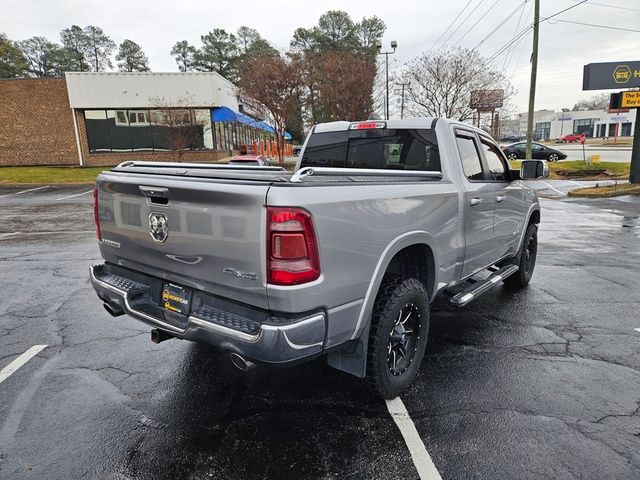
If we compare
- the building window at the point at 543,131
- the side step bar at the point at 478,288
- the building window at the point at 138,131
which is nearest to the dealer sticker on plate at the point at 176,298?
the side step bar at the point at 478,288

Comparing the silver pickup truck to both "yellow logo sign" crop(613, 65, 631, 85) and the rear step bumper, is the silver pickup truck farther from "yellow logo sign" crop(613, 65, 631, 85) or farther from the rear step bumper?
"yellow logo sign" crop(613, 65, 631, 85)

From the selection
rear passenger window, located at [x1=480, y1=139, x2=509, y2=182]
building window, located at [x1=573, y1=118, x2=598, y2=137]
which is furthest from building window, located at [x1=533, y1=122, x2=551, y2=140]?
rear passenger window, located at [x1=480, y1=139, x2=509, y2=182]

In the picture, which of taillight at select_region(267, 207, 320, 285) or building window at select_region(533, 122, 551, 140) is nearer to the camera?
taillight at select_region(267, 207, 320, 285)

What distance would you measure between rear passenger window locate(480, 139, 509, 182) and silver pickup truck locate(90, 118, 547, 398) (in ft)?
2.12

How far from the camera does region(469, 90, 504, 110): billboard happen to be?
81.8 ft

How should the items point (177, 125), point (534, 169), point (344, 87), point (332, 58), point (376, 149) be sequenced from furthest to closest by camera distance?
point (332, 58) → point (344, 87) → point (177, 125) → point (534, 169) → point (376, 149)

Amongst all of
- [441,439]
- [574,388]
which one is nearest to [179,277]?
[441,439]


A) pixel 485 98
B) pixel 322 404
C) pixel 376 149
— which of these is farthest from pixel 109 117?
pixel 322 404

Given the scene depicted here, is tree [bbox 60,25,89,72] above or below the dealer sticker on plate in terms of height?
above

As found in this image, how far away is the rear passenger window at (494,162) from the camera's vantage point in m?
4.69

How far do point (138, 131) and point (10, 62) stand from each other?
4108 cm

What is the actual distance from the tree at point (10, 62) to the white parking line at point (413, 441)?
6733 cm

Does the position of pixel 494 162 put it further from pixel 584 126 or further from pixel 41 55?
pixel 584 126

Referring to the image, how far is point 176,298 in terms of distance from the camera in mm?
2803
